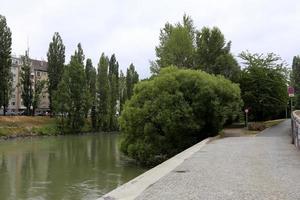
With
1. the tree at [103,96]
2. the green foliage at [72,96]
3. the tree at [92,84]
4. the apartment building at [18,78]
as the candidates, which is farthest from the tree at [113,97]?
the apartment building at [18,78]

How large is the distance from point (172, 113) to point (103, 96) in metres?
52.2

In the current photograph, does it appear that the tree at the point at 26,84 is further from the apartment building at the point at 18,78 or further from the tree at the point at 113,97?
the apartment building at the point at 18,78

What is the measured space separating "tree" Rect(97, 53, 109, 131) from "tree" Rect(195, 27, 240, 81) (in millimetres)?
30455

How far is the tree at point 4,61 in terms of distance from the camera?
2534 inches

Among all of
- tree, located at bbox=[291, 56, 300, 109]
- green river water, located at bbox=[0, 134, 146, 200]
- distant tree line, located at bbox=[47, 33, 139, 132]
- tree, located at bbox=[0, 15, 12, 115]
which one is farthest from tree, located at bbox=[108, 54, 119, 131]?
green river water, located at bbox=[0, 134, 146, 200]

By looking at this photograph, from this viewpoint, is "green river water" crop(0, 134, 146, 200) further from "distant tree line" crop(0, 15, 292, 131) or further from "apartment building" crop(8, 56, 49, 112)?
"apartment building" crop(8, 56, 49, 112)

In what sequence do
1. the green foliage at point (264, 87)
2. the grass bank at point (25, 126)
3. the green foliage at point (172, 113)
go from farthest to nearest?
the grass bank at point (25, 126)
the green foliage at point (264, 87)
the green foliage at point (172, 113)

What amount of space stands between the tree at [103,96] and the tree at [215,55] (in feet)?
99.9

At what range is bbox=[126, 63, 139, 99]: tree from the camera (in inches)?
3551

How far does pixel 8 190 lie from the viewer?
67.9 feet

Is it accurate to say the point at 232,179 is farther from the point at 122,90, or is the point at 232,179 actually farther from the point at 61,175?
the point at 122,90

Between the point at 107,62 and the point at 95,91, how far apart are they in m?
6.58

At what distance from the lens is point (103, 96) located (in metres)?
80.8

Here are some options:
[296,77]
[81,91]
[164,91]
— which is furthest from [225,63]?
[296,77]
